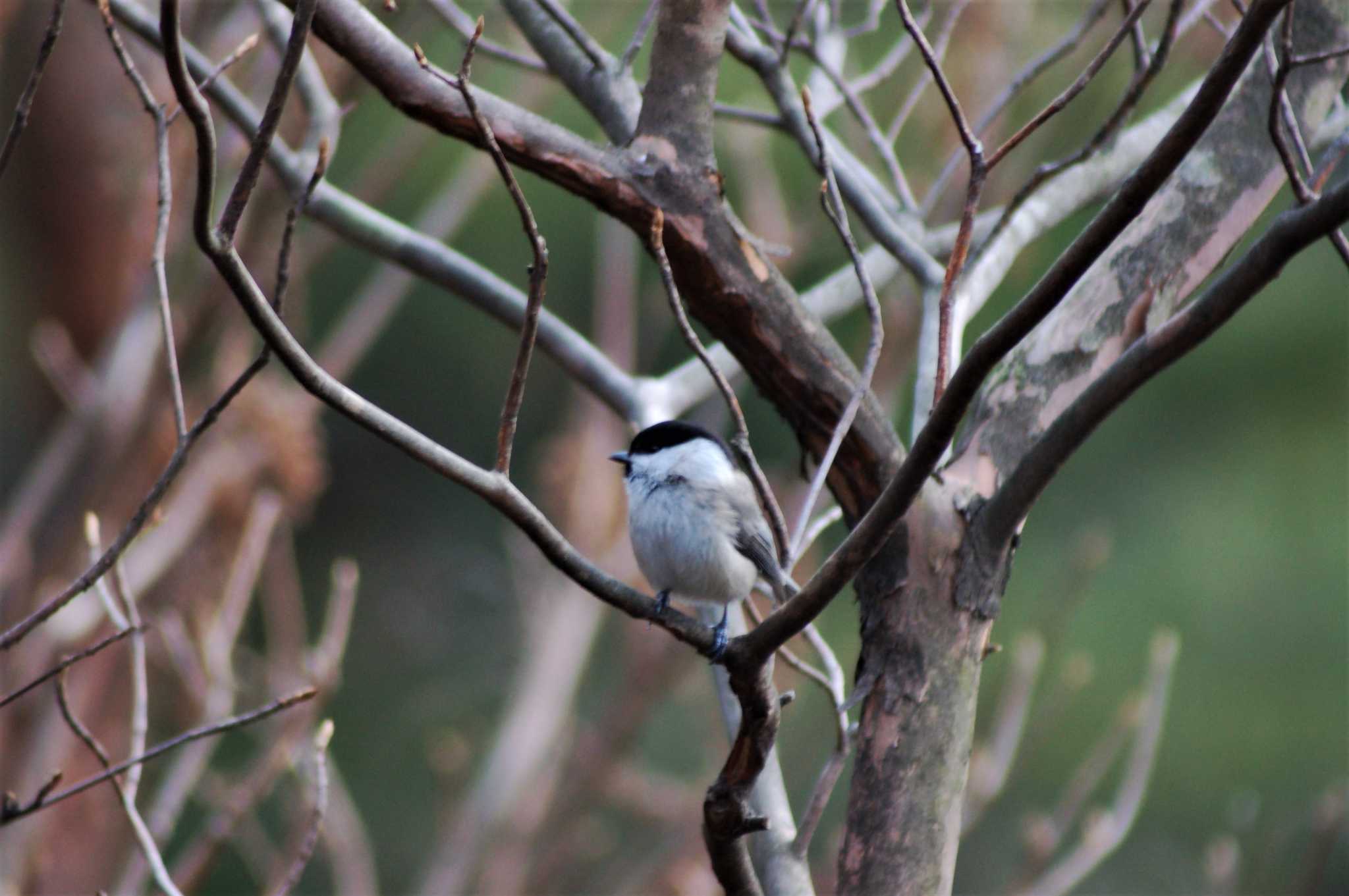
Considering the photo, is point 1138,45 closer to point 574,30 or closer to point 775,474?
point 574,30

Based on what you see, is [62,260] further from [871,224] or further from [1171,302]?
[1171,302]

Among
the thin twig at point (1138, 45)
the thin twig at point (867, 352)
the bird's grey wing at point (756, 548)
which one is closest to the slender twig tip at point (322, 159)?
the thin twig at point (867, 352)

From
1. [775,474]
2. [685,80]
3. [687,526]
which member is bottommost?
[687,526]

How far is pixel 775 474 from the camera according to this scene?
473 centimetres

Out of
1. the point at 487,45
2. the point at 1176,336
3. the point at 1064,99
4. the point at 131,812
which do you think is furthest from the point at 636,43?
the point at 131,812

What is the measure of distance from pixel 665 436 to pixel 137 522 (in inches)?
41.3

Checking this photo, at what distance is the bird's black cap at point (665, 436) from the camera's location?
235cm

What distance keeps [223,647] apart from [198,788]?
2274 mm

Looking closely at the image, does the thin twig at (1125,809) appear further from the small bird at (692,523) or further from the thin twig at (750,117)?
the thin twig at (750,117)

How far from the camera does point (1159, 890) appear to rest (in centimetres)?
632

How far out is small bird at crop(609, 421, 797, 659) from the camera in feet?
7.60

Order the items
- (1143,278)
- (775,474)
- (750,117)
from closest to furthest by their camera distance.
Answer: (1143,278) < (750,117) < (775,474)

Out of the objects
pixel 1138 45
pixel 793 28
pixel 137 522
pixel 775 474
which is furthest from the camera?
pixel 775 474

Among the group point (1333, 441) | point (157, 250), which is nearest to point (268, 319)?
point (157, 250)
